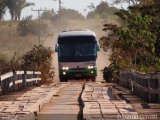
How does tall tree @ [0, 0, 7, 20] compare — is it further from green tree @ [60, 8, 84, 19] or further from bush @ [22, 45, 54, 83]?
bush @ [22, 45, 54, 83]

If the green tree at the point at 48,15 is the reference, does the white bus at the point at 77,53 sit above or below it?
Result: below

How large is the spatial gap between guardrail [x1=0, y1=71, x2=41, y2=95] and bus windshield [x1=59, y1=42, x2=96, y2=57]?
3.17m

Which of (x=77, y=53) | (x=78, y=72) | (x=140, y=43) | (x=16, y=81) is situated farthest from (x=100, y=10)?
(x=16, y=81)

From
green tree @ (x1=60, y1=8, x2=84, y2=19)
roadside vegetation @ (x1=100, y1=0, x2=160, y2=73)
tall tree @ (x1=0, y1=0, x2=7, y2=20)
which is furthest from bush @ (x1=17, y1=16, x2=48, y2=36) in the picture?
roadside vegetation @ (x1=100, y1=0, x2=160, y2=73)

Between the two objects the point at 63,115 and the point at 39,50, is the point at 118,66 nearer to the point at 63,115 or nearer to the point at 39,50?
the point at 39,50

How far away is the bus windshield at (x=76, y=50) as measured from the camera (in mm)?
33844

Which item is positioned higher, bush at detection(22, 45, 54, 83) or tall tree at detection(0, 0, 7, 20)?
tall tree at detection(0, 0, 7, 20)

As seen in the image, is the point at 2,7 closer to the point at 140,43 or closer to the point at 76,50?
the point at 140,43

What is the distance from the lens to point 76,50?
3409cm

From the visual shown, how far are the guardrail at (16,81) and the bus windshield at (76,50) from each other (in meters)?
3.17

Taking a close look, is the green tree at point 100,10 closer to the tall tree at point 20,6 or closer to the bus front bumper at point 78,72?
the tall tree at point 20,6

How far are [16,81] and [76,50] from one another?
10.3m

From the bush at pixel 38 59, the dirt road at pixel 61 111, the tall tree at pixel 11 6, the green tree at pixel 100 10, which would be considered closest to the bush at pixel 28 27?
the tall tree at pixel 11 6

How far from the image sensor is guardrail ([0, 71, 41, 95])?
829 inches
